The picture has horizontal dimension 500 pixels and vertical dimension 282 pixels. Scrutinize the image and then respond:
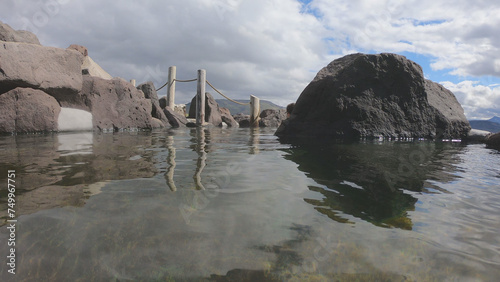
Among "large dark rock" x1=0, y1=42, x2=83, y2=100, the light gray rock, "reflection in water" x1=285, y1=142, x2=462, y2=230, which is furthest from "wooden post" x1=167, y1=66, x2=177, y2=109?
"reflection in water" x1=285, y1=142, x2=462, y2=230

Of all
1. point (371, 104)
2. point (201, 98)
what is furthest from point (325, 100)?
point (201, 98)

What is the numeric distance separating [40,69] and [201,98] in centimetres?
799

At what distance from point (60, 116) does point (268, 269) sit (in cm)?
840

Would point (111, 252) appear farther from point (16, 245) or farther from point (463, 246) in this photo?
point (463, 246)

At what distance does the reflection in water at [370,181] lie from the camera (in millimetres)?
1844

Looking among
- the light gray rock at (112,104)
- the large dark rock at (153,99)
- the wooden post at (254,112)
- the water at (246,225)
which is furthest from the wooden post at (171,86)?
the water at (246,225)

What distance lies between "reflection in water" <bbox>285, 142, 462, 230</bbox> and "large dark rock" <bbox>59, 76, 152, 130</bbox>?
700cm

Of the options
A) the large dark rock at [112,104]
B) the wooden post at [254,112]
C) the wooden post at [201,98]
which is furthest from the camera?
the wooden post at [254,112]

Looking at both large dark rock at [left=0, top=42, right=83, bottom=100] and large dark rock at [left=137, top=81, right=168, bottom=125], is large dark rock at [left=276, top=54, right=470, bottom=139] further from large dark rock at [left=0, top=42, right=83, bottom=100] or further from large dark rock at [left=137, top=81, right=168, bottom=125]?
large dark rock at [left=137, top=81, right=168, bottom=125]

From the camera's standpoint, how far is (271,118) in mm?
19156

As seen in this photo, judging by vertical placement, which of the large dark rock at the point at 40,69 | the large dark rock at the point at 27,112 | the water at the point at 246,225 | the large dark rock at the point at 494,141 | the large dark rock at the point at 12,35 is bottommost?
the water at the point at 246,225

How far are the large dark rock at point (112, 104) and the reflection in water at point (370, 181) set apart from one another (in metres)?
7.00

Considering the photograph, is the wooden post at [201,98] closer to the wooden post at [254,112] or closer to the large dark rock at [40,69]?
the wooden post at [254,112]

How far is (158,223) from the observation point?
1551mm
